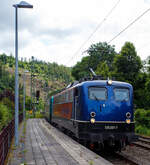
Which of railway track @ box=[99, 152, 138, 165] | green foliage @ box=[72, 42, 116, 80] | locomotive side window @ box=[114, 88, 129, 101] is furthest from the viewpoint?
green foliage @ box=[72, 42, 116, 80]

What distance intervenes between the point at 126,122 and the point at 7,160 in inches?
201

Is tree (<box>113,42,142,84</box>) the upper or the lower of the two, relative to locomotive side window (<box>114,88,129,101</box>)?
upper

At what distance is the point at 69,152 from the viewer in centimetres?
1067

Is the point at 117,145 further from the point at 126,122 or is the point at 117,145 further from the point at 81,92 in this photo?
the point at 81,92

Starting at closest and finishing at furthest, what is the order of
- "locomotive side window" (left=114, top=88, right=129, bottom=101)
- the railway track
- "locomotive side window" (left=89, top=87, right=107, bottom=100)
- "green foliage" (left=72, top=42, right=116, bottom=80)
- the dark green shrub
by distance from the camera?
the railway track < "locomotive side window" (left=89, top=87, right=107, bottom=100) < "locomotive side window" (left=114, top=88, right=129, bottom=101) < the dark green shrub < "green foliage" (left=72, top=42, right=116, bottom=80)

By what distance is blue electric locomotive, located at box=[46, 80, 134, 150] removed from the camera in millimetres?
11727

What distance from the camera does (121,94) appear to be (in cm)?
1263

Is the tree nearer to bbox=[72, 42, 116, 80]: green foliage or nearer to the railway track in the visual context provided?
the railway track

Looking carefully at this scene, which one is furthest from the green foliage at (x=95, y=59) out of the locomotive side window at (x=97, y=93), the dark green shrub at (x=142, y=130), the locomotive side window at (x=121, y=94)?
the locomotive side window at (x=97, y=93)

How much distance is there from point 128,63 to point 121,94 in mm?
18971

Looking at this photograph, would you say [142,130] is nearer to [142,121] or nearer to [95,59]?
[142,121]

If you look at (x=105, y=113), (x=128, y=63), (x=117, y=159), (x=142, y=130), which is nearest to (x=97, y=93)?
(x=105, y=113)

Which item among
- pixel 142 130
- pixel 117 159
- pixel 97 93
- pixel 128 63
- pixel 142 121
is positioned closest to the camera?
pixel 117 159

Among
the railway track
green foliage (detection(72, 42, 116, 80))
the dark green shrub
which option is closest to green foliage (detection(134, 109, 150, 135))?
the dark green shrub
